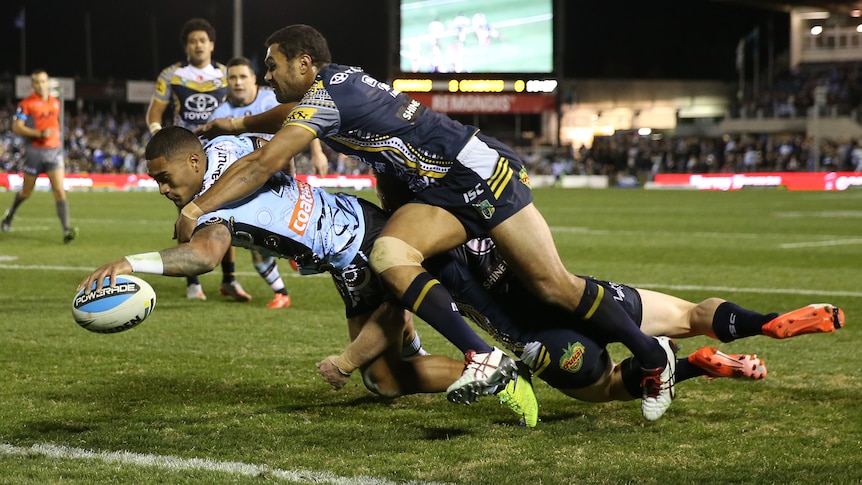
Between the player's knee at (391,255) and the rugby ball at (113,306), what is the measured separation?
3.18 feet

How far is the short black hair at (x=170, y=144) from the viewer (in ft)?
15.5

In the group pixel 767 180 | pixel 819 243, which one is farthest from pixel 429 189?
pixel 767 180

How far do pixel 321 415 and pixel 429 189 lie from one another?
1.17m

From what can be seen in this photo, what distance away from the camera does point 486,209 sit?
15.8ft

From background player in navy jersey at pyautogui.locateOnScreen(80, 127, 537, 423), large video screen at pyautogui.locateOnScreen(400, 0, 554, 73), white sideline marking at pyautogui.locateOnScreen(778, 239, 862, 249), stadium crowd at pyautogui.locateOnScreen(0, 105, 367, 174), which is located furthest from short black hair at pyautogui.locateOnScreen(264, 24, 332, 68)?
large video screen at pyautogui.locateOnScreen(400, 0, 554, 73)

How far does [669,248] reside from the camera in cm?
1416

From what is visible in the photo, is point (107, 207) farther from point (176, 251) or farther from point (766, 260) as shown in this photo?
Answer: point (176, 251)

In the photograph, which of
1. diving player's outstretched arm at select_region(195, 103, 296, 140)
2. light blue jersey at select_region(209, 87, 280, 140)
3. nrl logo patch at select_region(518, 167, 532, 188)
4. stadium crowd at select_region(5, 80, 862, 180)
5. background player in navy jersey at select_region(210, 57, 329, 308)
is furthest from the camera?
stadium crowd at select_region(5, 80, 862, 180)

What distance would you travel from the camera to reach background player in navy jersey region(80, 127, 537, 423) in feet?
14.9

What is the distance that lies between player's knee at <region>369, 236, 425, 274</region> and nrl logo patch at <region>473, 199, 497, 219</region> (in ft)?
1.12

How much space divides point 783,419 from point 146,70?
200 ft

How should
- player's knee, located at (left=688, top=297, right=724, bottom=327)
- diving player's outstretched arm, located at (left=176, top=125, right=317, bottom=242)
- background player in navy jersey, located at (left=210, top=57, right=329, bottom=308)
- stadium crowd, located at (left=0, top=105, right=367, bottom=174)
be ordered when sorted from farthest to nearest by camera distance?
1. stadium crowd, located at (left=0, top=105, right=367, bottom=174)
2. background player in navy jersey, located at (left=210, top=57, right=329, bottom=308)
3. player's knee, located at (left=688, top=297, right=724, bottom=327)
4. diving player's outstretched arm, located at (left=176, top=125, right=317, bottom=242)

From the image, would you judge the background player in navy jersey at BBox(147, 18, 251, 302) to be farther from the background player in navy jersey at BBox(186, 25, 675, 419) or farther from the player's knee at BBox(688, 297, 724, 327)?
the player's knee at BBox(688, 297, 724, 327)

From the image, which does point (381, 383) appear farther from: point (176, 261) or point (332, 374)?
point (176, 261)
